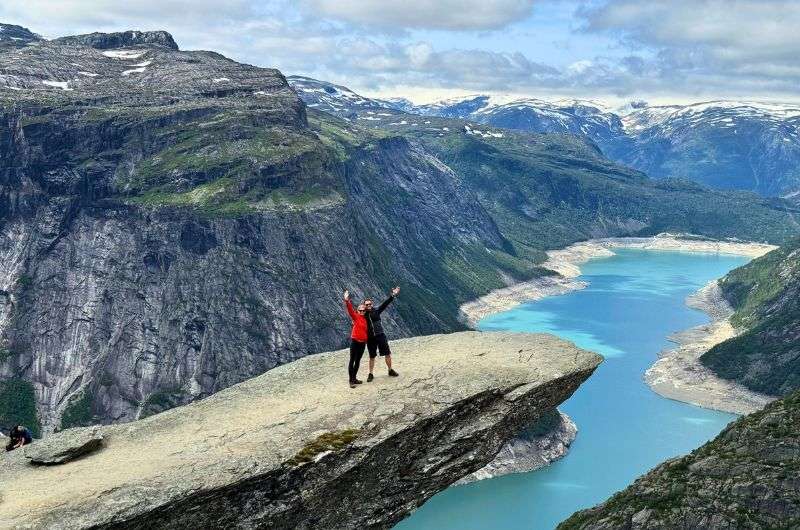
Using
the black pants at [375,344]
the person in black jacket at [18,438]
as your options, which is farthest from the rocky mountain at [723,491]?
the person in black jacket at [18,438]

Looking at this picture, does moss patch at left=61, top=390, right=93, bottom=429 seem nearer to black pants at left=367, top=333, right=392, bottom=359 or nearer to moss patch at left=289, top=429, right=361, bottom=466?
black pants at left=367, top=333, right=392, bottom=359

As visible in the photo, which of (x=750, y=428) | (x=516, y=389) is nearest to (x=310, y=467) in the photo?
(x=516, y=389)

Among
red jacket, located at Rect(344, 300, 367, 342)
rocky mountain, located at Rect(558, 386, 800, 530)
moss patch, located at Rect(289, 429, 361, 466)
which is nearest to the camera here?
moss patch, located at Rect(289, 429, 361, 466)

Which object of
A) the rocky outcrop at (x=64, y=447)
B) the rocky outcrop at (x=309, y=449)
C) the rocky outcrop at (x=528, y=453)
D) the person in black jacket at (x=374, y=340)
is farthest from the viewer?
the rocky outcrop at (x=528, y=453)

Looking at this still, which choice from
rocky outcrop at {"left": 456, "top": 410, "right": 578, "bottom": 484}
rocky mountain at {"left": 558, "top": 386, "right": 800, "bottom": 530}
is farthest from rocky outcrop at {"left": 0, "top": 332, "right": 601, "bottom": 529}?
rocky outcrop at {"left": 456, "top": 410, "right": 578, "bottom": 484}

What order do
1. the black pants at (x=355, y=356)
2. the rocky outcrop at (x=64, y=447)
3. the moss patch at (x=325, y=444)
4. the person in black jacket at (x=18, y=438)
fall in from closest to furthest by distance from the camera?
the moss patch at (x=325, y=444)
the rocky outcrop at (x=64, y=447)
the black pants at (x=355, y=356)
the person in black jacket at (x=18, y=438)

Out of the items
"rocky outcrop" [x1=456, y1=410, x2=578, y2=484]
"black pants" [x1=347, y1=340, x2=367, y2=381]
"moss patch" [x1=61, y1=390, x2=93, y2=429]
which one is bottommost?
"rocky outcrop" [x1=456, y1=410, x2=578, y2=484]

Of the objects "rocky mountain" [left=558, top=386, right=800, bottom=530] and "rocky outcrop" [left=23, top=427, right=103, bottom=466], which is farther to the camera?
"rocky mountain" [left=558, top=386, right=800, bottom=530]

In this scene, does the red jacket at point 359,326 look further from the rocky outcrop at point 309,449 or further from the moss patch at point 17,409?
the moss patch at point 17,409
